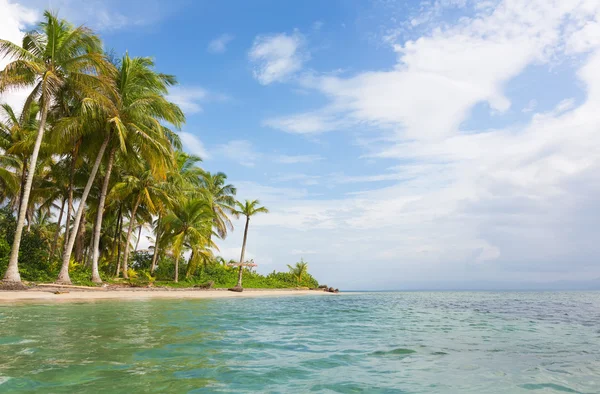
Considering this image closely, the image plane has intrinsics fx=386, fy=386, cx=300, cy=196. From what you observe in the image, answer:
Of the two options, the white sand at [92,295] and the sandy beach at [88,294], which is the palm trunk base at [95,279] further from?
the white sand at [92,295]

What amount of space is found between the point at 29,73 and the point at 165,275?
2158 cm

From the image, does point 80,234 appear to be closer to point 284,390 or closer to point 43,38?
point 43,38

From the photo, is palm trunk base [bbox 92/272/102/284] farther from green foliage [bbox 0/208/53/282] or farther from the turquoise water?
the turquoise water

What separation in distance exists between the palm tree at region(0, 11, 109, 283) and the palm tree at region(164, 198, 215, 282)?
13005mm

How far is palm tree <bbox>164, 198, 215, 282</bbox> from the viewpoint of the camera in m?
32.2

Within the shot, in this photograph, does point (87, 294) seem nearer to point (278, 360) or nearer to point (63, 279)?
point (63, 279)

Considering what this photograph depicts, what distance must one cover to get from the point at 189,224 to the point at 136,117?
11405 millimetres

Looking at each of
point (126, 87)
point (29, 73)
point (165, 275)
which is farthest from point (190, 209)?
point (29, 73)

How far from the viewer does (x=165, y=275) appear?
36.2 metres

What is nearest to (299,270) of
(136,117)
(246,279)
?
(246,279)

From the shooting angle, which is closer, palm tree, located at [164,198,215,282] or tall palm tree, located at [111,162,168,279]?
tall palm tree, located at [111,162,168,279]

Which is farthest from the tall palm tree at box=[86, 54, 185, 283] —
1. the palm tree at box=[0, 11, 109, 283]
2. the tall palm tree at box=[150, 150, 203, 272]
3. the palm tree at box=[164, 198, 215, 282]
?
the palm tree at box=[164, 198, 215, 282]

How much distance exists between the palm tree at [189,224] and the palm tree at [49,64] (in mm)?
13005

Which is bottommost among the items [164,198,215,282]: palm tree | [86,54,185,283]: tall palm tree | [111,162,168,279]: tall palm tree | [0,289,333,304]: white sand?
[0,289,333,304]: white sand
